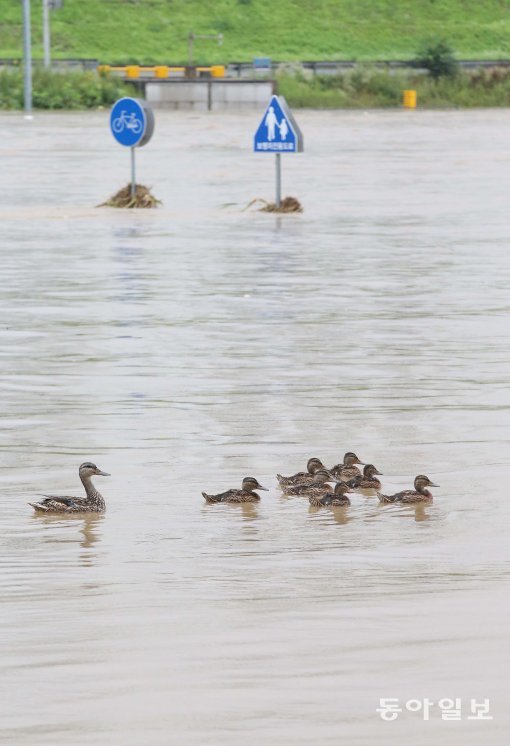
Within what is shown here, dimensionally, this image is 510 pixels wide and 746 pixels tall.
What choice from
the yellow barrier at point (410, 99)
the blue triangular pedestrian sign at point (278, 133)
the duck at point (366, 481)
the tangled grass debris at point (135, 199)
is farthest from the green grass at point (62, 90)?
the duck at point (366, 481)

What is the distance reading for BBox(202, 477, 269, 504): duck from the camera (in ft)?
32.6

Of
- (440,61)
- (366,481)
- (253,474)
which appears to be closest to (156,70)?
→ (440,61)

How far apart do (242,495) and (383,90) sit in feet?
248

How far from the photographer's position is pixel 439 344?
52.7 ft

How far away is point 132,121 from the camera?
32312 mm

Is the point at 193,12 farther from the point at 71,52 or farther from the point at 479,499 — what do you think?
the point at 479,499

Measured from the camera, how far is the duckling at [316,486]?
10.0 metres

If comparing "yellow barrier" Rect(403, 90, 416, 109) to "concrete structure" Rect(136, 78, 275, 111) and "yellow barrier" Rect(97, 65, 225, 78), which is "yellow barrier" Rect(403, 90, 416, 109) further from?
"yellow barrier" Rect(97, 65, 225, 78)

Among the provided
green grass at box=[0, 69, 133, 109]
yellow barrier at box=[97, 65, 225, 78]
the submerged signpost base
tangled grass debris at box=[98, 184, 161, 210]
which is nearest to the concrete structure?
green grass at box=[0, 69, 133, 109]

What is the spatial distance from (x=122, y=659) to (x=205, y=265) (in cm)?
1554

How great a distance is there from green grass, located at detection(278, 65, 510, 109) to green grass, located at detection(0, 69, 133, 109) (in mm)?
7609

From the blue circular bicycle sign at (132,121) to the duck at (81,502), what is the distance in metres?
22.3

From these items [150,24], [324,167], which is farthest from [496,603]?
[150,24]

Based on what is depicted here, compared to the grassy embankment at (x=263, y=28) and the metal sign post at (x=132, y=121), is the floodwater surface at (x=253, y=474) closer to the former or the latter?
the metal sign post at (x=132, y=121)
